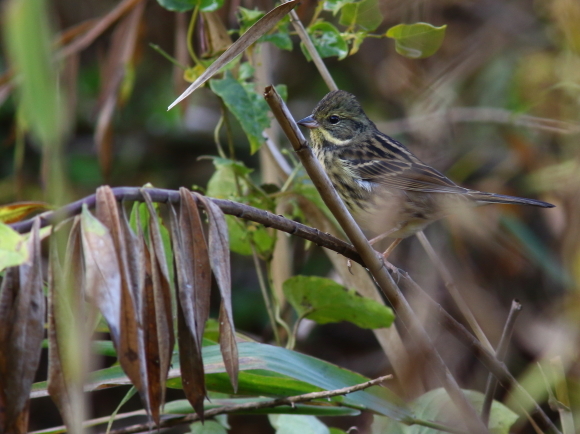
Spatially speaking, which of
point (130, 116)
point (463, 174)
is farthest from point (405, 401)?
point (130, 116)

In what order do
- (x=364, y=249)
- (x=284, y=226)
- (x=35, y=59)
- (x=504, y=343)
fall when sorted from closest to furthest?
(x=35, y=59) < (x=284, y=226) < (x=364, y=249) < (x=504, y=343)

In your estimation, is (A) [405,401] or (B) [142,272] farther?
(A) [405,401]

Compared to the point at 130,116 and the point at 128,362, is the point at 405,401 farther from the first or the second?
the point at 130,116

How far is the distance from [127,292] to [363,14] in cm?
151

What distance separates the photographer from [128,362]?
116 centimetres

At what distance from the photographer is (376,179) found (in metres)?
3.53

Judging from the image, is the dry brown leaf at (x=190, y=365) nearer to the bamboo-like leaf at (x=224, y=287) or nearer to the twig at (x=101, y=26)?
the bamboo-like leaf at (x=224, y=287)

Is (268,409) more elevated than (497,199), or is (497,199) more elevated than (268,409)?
(268,409)

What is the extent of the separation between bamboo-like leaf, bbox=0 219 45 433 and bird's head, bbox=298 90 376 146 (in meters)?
2.45

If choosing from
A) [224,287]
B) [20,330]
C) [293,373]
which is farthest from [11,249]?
[293,373]

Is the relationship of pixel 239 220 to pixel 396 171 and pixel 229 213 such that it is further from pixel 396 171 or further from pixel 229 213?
pixel 396 171

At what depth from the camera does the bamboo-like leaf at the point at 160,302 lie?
1.26 metres

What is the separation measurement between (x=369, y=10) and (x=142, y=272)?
1425 mm

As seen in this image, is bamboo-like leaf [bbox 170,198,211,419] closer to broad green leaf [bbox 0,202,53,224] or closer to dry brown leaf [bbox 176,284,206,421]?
dry brown leaf [bbox 176,284,206,421]
